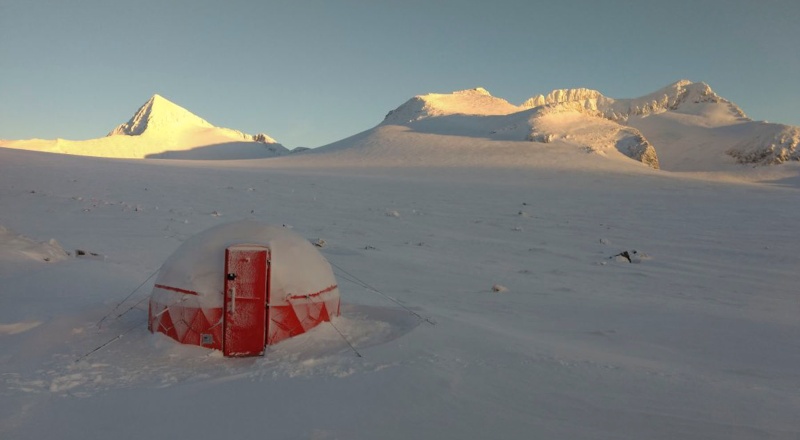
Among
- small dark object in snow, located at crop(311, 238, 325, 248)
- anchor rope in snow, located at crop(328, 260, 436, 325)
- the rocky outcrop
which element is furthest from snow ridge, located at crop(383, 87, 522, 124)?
anchor rope in snow, located at crop(328, 260, 436, 325)

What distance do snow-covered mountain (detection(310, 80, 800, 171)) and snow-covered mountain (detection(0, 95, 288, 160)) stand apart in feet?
123

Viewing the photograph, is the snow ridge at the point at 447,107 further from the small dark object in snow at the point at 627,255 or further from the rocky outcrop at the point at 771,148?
the small dark object in snow at the point at 627,255

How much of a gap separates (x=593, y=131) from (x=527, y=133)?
20.5 feet

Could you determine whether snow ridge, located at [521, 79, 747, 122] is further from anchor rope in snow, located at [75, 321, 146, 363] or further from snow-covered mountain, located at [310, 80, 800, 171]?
anchor rope in snow, located at [75, 321, 146, 363]

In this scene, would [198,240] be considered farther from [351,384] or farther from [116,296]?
[351,384]

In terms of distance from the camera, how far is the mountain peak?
368 feet

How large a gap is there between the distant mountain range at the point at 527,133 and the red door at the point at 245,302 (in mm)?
38126

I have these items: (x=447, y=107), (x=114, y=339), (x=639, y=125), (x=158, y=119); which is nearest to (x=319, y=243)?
(x=114, y=339)

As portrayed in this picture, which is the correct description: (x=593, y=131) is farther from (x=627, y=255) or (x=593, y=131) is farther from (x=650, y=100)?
(x=650, y=100)

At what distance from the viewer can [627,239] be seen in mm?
16938

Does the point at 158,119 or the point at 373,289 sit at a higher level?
the point at 158,119

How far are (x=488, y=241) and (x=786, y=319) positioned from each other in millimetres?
8622

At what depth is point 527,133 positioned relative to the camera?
5041cm

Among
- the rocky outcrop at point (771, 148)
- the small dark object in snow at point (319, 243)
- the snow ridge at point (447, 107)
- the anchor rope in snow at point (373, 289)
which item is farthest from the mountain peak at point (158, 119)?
the anchor rope in snow at point (373, 289)
